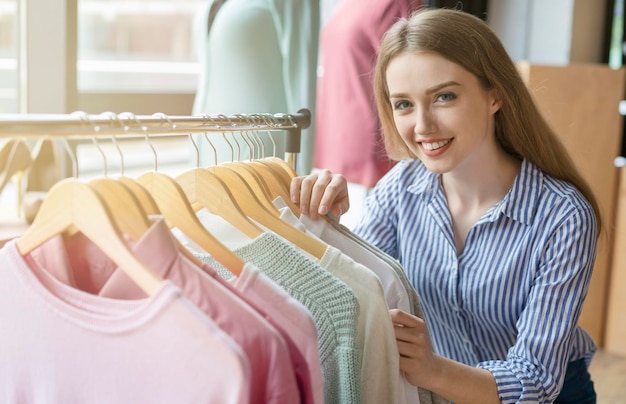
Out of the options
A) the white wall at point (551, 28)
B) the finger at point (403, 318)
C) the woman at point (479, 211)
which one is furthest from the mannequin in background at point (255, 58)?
the white wall at point (551, 28)

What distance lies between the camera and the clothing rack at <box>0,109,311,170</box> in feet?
2.68

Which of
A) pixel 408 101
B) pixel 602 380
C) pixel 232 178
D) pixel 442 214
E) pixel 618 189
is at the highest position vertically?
pixel 408 101

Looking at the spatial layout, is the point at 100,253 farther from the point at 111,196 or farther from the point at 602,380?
the point at 602,380

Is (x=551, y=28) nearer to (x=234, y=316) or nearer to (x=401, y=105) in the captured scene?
(x=401, y=105)

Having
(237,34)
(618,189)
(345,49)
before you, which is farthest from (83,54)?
(618,189)

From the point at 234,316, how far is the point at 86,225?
20 centimetres

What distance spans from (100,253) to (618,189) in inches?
126

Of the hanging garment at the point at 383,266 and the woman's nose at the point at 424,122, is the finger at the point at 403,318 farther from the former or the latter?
the woman's nose at the point at 424,122

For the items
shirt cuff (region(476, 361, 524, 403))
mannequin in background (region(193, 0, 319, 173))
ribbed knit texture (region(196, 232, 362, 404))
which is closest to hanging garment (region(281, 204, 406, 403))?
ribbed knit texture (region(196, 232, 362, 404))

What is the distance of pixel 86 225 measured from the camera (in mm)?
835

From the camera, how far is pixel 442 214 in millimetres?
1590

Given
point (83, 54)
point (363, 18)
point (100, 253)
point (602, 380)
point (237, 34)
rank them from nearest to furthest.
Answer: point (100, 253) < point (237, 34) < point (363, 18) < point (602, 380) < point (83, 54)

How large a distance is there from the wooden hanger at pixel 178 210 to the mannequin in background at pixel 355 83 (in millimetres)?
1567

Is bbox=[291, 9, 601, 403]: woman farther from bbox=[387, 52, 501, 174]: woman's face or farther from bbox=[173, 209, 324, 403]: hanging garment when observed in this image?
bbox=[173, 209, 324, 403]: hanging garment
